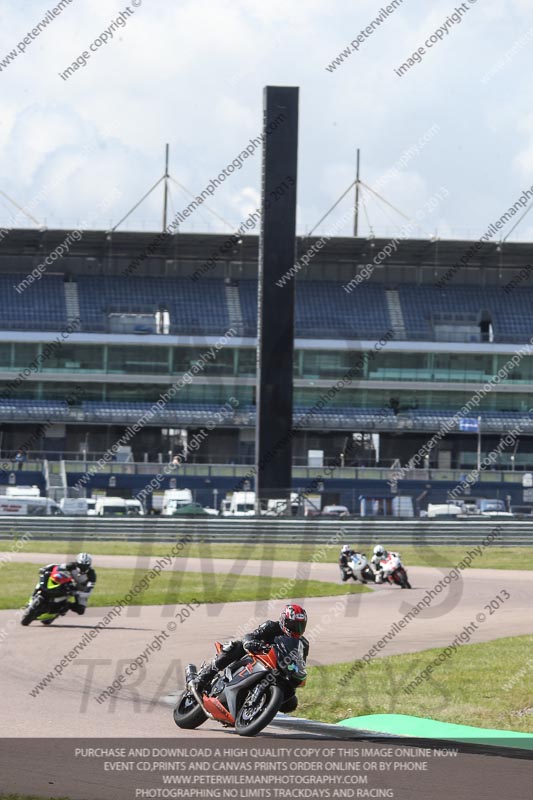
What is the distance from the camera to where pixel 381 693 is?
13875mm

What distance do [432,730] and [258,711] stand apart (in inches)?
83.9

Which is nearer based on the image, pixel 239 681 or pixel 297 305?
pixel 239 681

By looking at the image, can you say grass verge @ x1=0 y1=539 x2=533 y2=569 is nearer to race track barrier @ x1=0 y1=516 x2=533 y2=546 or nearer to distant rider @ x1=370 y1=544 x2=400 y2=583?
race track barrier @ x1=0 y1=516 x2=533 y2=546

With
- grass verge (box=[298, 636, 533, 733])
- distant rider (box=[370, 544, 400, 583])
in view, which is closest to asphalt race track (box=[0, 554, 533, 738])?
distant rider (box=[370, 544, 400, 583])

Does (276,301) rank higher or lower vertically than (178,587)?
higher

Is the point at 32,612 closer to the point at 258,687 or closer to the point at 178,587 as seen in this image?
the point at 178,587

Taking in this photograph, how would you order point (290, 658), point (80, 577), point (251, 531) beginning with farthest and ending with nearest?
point (251, 531), point (80, 577), point (290, 658)

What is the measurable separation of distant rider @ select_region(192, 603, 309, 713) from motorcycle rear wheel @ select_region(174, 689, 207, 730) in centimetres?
19

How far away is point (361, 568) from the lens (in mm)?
29297

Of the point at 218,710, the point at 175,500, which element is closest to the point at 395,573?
the point at 218,710

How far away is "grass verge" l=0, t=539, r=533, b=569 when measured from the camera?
36938 mm

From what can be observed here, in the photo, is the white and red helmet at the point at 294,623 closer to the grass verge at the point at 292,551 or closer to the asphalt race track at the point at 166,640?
the asphalt race track at the point at 166,640

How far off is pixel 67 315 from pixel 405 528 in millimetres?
35867

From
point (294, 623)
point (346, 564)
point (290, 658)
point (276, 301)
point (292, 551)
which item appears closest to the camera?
point (290, 658)
